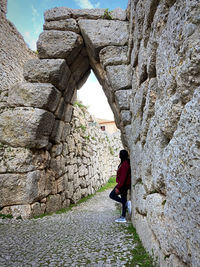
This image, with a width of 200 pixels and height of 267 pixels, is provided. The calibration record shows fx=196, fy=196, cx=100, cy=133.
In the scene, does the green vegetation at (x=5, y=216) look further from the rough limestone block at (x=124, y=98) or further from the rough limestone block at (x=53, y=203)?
the rough limestone block at (x=124, y=98)

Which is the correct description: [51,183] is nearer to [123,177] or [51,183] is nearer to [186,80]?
[123,177]

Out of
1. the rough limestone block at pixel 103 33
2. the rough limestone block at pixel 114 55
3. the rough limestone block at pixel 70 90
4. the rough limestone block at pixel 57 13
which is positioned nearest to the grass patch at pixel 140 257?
the rough limestone block at pixel 114 55

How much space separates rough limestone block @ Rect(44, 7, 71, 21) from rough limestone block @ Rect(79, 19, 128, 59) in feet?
1.68

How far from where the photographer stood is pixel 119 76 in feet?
11.8

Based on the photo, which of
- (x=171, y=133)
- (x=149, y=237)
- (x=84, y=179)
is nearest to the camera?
(x=171, y=133)

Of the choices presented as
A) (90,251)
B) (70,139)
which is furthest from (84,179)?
(90,251)

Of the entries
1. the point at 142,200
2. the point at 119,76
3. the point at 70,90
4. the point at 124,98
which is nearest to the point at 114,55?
the point at 119,76

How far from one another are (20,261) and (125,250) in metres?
1.11

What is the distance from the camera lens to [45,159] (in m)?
4.67

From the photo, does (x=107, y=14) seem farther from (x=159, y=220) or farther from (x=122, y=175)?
(x=159, y=220)

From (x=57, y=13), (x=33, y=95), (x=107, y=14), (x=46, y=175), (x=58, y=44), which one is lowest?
(x=46, y=175)

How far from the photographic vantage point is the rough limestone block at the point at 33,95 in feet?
13.8

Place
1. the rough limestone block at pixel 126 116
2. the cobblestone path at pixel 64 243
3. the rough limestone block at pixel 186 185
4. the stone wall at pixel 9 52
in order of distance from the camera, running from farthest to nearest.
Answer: the stone wall at pixel 9 52 < the rough limestone block at pixel 126 116 < the cobblestone path at pixel 64 243 < the rough limestone block at pixel 186 185

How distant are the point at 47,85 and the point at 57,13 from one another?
1.67 m
